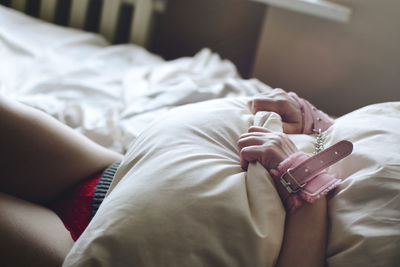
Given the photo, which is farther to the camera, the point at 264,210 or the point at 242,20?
the point at 242,20

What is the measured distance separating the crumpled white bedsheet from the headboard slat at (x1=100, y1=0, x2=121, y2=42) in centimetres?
27

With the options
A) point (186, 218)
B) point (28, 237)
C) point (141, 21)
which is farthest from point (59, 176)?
point (141, 21)

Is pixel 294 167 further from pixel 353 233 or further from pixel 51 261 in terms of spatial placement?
pixel 51 261

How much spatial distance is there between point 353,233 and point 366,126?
220mm

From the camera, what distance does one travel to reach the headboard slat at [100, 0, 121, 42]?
1886 millimetres

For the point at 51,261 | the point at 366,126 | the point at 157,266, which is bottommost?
the point at 51,261

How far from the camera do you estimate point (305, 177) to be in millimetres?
549

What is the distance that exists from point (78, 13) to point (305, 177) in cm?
165

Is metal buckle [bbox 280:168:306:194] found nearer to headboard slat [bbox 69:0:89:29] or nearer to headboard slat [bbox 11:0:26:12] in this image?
headboard slat [bbox 69:0:89:29]

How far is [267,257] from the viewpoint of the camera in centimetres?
49

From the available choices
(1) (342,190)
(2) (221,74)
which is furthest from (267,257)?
(2) (221,74)

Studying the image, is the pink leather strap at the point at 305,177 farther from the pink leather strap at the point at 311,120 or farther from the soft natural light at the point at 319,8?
the soft natural light at the point at 319,8

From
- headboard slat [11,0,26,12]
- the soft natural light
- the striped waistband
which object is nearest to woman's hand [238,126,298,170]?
the striped waistband

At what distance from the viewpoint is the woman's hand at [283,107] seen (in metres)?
0.75
